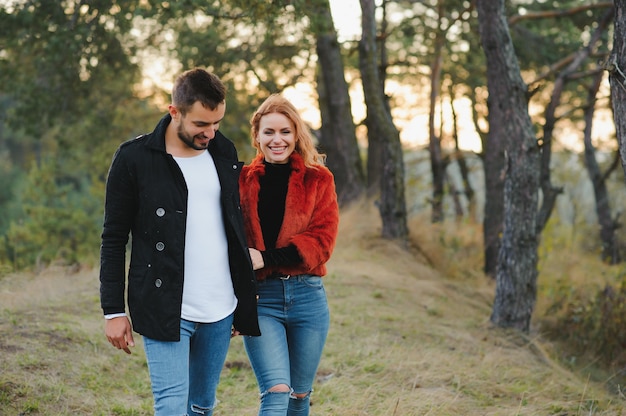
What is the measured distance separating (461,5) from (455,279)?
552 centimetres

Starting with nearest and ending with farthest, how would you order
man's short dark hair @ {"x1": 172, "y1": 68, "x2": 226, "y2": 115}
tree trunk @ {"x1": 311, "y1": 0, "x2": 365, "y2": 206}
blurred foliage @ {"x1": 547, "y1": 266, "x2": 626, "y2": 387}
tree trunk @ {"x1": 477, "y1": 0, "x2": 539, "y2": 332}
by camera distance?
man's short dark hair @ {"x1": 172, "y1": 68, "x2": 226, "y2": 115}
tree trunk @ {"x1": 477, "y1": 0, "x2": 539, "y2": 332}
blurred foliage @ {"x1": 547, "y1": 266, "x2": 626, "y2": 387}
tree trunk @ {"x1": 311, "y1": 0, "x2": 365, "y2": 206}

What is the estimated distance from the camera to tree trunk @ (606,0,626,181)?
4.82m

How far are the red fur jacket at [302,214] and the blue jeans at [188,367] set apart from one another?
48cm

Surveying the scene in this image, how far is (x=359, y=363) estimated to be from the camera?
6.53 m

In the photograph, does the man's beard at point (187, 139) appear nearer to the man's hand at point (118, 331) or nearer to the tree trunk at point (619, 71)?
the man's hand at point (118, 331)

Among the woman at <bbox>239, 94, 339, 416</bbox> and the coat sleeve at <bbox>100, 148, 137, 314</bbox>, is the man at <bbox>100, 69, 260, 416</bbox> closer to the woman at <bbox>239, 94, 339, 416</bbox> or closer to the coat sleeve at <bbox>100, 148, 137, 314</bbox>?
the coat sleeve at <bbox>100, 148, 137, 314</bbox>

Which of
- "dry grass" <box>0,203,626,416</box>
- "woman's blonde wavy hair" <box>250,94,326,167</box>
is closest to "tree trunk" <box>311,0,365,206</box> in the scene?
"dry grass" <box>0,203,626,416</box>

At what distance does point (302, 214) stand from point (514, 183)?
5370 millimetres

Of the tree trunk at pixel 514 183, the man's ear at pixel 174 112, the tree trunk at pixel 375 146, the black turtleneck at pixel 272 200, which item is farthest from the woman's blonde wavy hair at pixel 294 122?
the tree trunk at pixel 375 146

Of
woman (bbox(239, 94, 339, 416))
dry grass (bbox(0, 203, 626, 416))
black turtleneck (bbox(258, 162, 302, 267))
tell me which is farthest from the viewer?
dry grass (bbox(0, 203, 626, 416))

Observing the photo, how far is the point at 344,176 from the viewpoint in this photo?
1579cm

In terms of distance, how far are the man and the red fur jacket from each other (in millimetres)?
308

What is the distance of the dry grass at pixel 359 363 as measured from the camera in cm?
531

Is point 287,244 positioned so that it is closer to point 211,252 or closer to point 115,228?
point 211,252
